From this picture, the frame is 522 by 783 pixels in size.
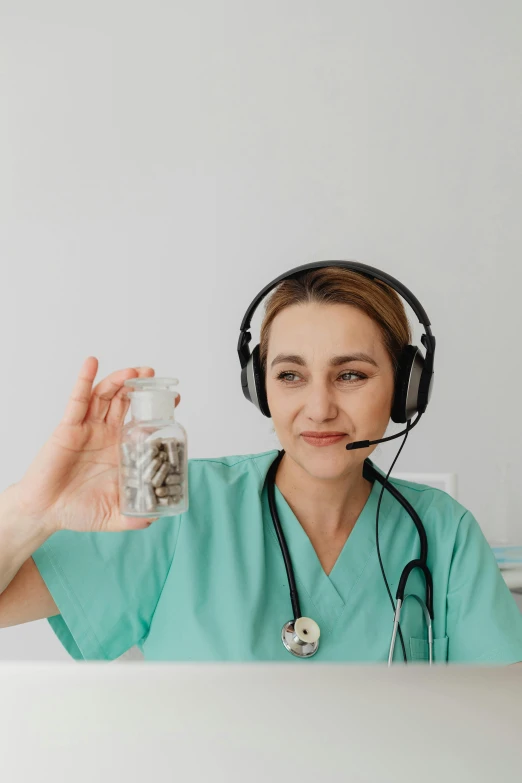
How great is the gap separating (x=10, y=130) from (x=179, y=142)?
51 centimetres

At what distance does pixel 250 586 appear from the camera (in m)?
1.05

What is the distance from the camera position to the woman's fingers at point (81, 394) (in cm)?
83

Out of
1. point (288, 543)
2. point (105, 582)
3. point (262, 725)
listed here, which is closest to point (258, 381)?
point (288, 543)

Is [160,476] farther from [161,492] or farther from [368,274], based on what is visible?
[368,274]

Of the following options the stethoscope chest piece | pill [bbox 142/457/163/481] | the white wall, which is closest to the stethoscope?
the stethoscope chest piece

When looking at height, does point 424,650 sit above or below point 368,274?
below

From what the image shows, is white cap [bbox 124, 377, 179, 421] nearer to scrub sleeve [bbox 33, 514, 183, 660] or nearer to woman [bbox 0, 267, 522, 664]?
woman [bbox 0, 267, 522, 664]

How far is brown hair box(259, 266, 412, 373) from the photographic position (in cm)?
113

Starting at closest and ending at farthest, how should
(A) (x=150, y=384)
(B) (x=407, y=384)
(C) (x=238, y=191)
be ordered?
1. (A) (x=150, y=384)
2. (B) (x=407, y=384)
3. (C) (x=238, y=191)

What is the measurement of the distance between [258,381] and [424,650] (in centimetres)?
44

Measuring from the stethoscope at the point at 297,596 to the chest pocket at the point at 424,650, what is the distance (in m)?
0.01

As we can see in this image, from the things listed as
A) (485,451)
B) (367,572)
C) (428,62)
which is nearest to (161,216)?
(428,62)

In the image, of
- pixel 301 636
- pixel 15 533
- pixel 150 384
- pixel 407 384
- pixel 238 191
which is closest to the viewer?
pixel 150 384

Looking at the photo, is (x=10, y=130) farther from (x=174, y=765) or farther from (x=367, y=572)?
(x=174, y=765)
